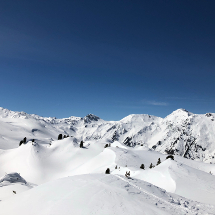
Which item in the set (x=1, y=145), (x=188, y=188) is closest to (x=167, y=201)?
(x=188, y=188)

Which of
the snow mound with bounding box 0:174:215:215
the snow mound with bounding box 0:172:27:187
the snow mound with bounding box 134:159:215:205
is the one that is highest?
the snow mound with bounding box 0:174:215:215

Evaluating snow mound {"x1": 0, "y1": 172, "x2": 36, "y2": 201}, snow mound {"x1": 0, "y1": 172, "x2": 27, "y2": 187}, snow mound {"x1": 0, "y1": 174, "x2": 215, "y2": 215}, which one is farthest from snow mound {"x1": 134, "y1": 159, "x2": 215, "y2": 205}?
snow mound {"x1": 0, "y1": 172, "x2": 27, "y2": 187}

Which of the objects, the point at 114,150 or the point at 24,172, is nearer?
the point at 24,172

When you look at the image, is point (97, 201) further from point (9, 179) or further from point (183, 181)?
point (9, 179)

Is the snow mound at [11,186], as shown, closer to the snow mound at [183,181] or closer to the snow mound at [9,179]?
the snow mound at [9,179]

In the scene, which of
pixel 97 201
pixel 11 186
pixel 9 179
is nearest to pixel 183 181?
pixel 97 201

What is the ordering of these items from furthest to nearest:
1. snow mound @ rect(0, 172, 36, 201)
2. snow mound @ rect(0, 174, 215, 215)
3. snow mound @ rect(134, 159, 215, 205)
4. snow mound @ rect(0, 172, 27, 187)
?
snow mound @ rect(0, 172, 27, 187), snow mound @ rect(0, 172, 36, 201), snow mound @ rect(134, 159, 215, 205), snow mound @ rect(0, 174, 215, 215)

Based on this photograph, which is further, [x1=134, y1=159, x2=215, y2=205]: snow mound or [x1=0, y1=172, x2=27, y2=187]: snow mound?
[x1=0, y1=172, x2=27, y2=187]: snow mound

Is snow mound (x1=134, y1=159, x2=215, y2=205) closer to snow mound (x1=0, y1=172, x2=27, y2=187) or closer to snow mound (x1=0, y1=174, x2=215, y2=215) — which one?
snow mound (x1=0, y1=174, x2=215, y2=215)

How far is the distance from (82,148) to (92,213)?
6396cm

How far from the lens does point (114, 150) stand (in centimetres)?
6144

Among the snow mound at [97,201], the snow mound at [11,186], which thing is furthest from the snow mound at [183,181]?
the snow mound at [11,186]

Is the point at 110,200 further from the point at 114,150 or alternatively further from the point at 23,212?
the point at 114,150

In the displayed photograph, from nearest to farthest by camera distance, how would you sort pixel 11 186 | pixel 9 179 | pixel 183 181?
pixel 183 181
pixel 11 186
pixel 9 179
